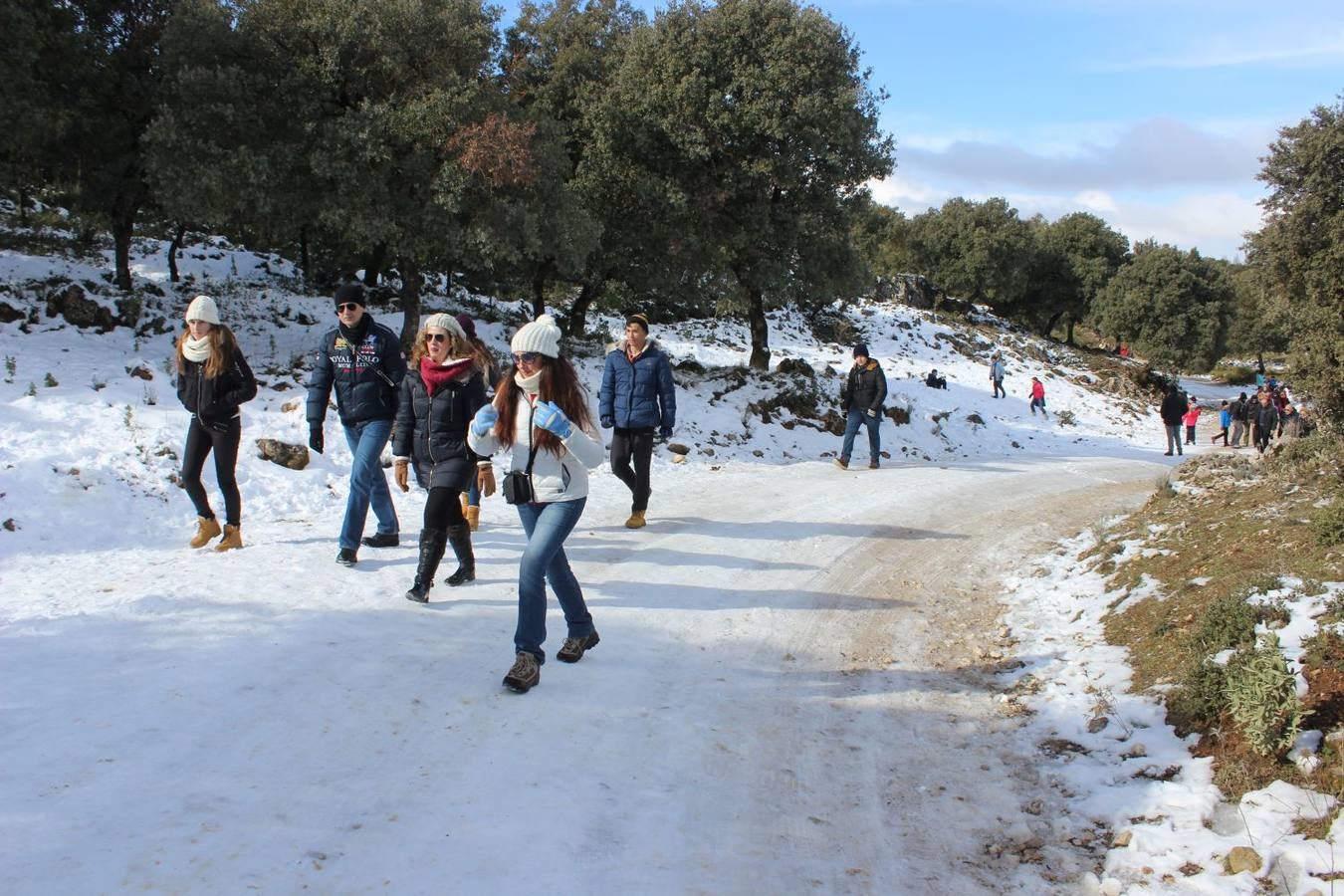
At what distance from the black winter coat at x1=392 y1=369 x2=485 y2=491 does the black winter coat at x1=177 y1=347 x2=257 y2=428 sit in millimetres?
1713

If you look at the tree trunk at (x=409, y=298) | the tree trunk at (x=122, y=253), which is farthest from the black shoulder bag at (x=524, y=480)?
the tree trunk at (x=122, y=253)

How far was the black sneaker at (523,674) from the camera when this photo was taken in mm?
4898

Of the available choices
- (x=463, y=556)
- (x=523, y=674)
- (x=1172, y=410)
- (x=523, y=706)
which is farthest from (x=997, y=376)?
(x=523, y=706)

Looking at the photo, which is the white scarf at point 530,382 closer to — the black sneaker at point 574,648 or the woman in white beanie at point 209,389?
the black sneaker at point 574,648

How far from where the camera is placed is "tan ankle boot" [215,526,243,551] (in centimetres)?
742

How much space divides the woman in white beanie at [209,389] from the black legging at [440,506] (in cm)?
223

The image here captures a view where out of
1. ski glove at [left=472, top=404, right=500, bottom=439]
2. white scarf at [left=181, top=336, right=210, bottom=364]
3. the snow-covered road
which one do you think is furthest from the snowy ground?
white scarf at [left=181, top=336, right=210, bottom=364]

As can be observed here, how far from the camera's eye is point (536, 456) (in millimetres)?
4953

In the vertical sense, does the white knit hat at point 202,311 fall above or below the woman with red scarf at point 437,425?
above

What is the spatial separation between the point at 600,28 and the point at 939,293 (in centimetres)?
3212

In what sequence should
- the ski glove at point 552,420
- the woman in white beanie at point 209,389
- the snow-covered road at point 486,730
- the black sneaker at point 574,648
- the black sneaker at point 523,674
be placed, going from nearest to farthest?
1. the snow-covered road at point 486,730
2. the ski glove at point 552,420
3. the black sneaker at point 523,674
4. the black sneaker at point 574,648
5. the woman in white beanie at point 209,389

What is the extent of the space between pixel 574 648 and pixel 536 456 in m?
1.37

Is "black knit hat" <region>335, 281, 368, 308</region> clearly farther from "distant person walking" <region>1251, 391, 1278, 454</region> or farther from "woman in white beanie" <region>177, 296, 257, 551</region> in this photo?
"distant person walking" <region>1251, 391, 1278, 454</region>

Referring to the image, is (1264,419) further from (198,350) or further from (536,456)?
(198,350)
